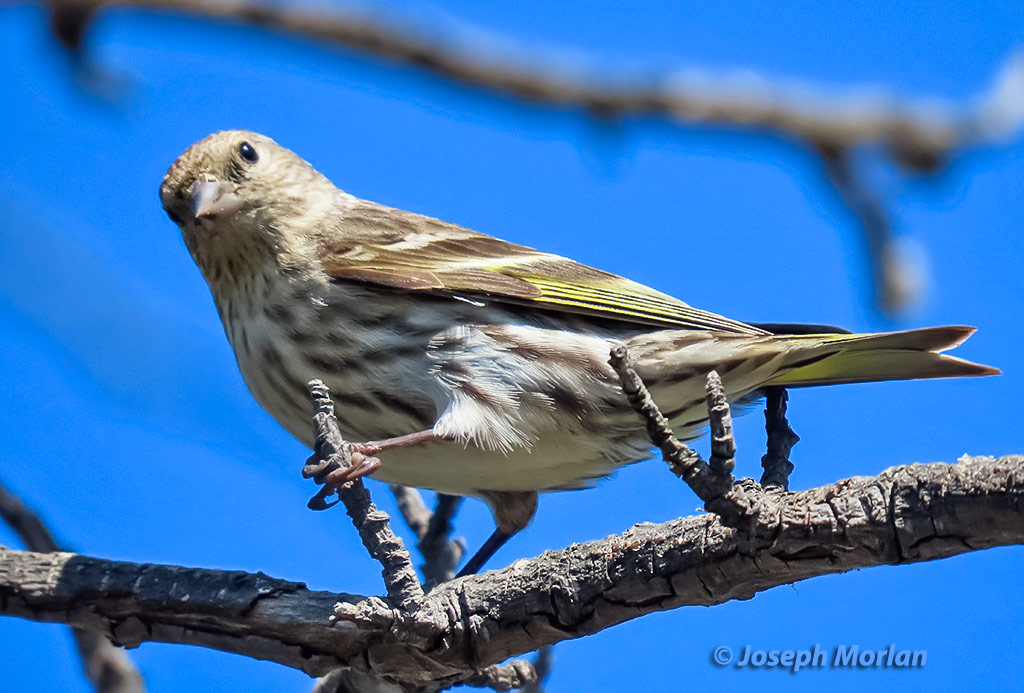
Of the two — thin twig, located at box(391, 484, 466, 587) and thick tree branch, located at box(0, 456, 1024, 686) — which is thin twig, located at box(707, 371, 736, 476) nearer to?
thick tree branch, located at box(0, 456, 1024, 686)

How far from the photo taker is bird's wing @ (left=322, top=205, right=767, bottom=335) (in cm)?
412

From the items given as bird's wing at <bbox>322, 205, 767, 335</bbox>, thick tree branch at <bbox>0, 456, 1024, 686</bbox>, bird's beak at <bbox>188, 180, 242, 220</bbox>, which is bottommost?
thick tree branch at <bbox>0, 456, 1024, 686</bbox>

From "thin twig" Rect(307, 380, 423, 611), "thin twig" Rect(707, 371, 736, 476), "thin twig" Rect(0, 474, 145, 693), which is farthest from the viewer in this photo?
"thin twig" Rect(0, 474, 145, 693)

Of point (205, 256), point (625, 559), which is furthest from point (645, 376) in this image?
point (205, 256)

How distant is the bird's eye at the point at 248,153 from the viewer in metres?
4.84

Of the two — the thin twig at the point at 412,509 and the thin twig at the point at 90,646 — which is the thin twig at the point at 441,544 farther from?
the thin twig at the point at 90,646

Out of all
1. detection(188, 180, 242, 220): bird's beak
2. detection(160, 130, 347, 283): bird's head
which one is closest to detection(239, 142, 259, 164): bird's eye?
detection(160, 130, 347, 283): bird's head

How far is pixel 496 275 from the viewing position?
427cm

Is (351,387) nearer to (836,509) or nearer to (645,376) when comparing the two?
(645,376)

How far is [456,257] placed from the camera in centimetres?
445

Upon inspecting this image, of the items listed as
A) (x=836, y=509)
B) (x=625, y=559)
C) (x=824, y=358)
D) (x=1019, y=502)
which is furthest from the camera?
(x=824, y=358)

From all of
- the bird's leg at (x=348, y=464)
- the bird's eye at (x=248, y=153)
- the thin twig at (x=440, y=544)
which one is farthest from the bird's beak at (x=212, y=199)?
the thin twig at (x=440, y=544)

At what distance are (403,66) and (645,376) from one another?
1579 mm

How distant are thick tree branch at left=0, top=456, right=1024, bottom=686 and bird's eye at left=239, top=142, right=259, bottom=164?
195cm
